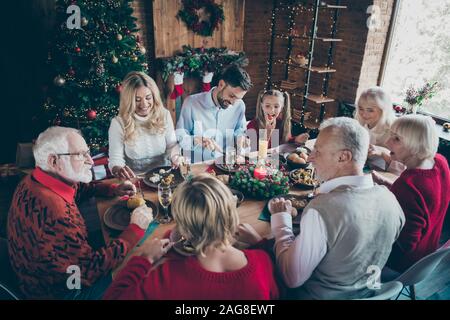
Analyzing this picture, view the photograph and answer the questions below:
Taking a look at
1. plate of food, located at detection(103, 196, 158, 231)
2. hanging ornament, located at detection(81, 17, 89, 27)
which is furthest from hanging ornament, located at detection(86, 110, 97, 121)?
plate of food, located at detection(103, 196, 158, 231)

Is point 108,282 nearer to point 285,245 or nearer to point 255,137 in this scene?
point 285,245

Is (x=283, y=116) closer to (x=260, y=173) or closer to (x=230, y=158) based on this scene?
(x=230, y=158)

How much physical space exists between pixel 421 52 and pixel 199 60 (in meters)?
2.95

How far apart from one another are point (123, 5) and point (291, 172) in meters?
2.82

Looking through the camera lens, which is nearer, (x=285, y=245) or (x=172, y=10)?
(x=285, y=245)

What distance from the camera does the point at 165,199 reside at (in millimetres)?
1716

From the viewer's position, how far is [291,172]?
7.34ft

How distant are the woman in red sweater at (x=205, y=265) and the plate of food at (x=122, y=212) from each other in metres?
0.45

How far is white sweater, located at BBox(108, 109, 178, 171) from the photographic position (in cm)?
245

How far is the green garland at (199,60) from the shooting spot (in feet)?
15.7

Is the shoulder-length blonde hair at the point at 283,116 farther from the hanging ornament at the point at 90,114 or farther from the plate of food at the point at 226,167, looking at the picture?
the hanging ornament at the point at 90,114

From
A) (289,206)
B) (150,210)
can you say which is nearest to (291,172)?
(289,206)

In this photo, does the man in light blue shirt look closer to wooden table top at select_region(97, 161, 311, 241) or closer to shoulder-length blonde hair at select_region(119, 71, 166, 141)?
shoulder-length blonde hair at select_region(119, 71, 166, 141)

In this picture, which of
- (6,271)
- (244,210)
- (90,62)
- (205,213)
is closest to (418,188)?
(244,210)
